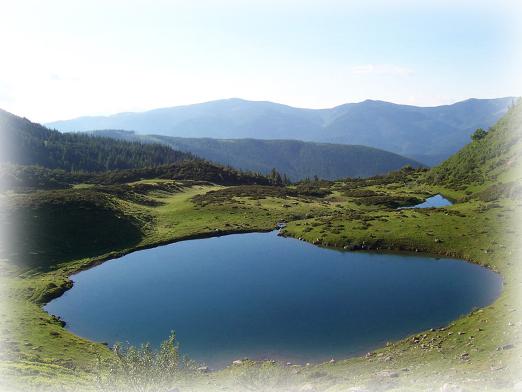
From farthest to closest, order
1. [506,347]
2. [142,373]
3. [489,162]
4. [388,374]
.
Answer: [489,162] → [506,347] → [388,374] → [142,373]

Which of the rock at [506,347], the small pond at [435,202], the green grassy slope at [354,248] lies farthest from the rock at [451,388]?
→ the small pond at [435,202]

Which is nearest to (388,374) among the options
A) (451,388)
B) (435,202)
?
(451,388)

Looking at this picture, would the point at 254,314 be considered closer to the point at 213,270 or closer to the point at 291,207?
the point at 213,270

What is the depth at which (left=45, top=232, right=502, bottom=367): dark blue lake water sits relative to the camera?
39.1 m

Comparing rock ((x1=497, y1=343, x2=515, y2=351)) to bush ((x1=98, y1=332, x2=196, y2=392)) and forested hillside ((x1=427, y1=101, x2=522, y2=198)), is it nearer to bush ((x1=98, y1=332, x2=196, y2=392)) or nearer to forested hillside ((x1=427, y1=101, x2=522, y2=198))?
bush ((x1=98, y1=332, x2=196, y2=392))

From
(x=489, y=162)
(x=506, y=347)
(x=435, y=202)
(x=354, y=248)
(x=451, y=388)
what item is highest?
(x=489, y=162)

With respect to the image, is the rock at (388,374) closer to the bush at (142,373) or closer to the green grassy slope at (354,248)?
the green grassy slope at (354,248)

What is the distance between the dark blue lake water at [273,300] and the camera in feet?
128

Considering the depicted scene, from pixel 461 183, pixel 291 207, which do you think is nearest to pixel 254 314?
pixel 291 207

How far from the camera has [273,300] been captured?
162 feet

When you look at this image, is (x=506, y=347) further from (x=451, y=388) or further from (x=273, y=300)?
(x=273, y=300)

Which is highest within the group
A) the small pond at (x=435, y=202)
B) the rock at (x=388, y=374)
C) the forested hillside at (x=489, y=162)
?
the forested hillside at (x=489, y=162)

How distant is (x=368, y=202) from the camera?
4466 inches

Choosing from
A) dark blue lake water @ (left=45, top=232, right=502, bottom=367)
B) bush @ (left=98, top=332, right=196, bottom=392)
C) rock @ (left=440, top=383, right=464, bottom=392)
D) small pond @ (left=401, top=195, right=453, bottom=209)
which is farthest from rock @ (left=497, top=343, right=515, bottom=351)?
small pond @ (left=401, top=195, right=453, bottom=209)
